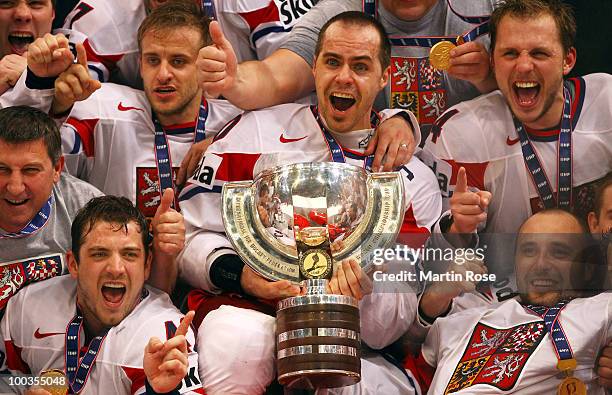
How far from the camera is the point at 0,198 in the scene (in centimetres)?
443

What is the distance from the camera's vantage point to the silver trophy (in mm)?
3898

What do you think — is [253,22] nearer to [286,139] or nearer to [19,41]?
[286,139]

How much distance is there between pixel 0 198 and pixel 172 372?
3.01 feet

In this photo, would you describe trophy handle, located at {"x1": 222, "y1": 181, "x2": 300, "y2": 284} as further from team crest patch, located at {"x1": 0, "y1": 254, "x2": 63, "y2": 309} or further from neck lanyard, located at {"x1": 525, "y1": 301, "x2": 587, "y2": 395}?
neck lanyard, located at {"x1": 525, "y1": 301, "x2": 587, "y2": 395}

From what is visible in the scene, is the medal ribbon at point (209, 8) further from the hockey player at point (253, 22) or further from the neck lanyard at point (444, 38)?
the neck lanyard at point (444, 38)

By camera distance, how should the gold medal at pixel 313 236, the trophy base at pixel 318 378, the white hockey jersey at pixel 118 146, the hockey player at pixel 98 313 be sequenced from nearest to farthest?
the trophy base at pixel 318 378
the gold medal at pixel 313 236
the hockey player at pixel 98 313
the white hockey jersey at pixel 118 146

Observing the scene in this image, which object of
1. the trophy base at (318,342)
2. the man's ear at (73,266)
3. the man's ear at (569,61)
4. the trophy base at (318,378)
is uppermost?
the man's ear at (569,61)

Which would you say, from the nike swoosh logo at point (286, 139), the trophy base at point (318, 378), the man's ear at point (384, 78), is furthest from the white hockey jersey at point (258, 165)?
the trophy base at point (318, 378)

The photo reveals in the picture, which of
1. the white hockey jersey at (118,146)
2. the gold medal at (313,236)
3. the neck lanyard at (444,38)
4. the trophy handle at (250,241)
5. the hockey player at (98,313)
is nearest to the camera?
the gold medal at (313,236)

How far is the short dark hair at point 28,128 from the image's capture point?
4426mm

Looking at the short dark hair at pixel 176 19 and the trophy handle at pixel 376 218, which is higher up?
the short dark hair at pixel 176 19

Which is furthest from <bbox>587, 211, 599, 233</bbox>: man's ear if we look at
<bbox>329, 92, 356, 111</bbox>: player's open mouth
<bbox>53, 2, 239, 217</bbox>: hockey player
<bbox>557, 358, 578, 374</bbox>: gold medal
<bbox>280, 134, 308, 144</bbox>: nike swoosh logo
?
<bbox>53, 2, 239, 217</bbox>: hockey player

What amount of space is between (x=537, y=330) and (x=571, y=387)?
Result: 0.72 ft

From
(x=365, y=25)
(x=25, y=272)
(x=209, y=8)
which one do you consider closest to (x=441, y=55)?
(x=365, y=25)
